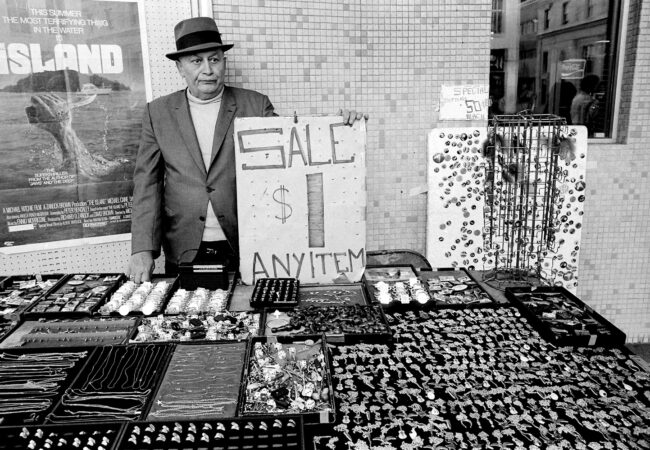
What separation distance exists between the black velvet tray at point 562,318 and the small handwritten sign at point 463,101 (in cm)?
190

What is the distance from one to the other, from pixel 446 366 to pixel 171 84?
2674 millimetres

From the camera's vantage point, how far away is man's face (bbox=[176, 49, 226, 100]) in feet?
9.46

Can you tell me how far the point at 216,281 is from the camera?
2578 mm

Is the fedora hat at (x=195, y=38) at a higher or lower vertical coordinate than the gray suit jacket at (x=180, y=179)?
higher

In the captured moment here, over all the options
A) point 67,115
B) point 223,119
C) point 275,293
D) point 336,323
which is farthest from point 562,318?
point 67,115

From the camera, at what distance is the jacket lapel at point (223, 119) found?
9.66 ft

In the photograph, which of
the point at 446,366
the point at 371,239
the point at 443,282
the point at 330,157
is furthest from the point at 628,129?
the point at 446,366

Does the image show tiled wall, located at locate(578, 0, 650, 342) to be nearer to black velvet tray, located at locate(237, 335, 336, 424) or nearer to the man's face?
the man's face

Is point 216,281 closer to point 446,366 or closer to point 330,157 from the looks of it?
point 330,157

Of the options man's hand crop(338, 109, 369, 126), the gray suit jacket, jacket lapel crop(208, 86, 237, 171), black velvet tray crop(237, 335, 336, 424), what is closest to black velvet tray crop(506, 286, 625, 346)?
black velvet tray crop(237, 335, 336, 424)

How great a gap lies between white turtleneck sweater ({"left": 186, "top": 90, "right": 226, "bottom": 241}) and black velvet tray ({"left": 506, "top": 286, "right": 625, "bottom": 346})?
1606 mm

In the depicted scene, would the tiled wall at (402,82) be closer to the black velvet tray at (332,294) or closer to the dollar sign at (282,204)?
the dollar sign at (282,204)

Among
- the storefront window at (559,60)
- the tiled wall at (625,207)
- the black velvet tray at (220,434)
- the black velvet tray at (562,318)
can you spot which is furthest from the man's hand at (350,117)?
the tiled wall at (625,207)

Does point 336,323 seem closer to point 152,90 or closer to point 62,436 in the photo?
point 62,436
